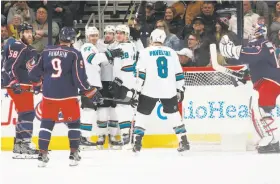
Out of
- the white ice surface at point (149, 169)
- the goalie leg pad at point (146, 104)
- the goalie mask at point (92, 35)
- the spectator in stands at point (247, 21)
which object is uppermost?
the spectator in stands at point (247, 21)

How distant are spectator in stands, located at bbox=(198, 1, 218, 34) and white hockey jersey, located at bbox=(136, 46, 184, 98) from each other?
1.44m

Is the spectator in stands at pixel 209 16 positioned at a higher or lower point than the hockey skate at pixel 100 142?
higher

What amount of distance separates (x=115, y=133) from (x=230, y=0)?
2417 mm

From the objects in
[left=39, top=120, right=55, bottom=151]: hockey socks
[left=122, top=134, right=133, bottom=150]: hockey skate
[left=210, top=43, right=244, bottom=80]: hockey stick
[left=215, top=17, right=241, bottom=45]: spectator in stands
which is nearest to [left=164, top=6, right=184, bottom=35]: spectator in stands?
[left=215, top=17, right=241, bottom=45]: spectator in stands

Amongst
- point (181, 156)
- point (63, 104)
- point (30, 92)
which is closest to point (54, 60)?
point (63, 104)

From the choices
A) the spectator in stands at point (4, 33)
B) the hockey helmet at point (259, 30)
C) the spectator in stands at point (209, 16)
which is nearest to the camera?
the hockey helmet at point (259, 30)

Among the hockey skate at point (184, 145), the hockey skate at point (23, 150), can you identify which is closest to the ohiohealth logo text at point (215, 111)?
the hockey skate at point (184, 145)

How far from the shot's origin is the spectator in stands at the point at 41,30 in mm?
9828

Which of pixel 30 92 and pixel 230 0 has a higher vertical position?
pixel 230 0

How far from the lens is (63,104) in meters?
7.48

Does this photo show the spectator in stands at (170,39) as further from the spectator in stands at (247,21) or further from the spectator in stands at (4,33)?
the spectator in stands at (4,33)

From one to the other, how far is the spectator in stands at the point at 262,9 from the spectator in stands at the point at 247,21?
0.31 feet

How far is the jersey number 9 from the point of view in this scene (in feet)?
24.3

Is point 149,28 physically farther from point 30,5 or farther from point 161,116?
point 30,5
